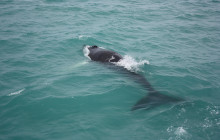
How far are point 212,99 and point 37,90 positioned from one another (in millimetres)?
11620

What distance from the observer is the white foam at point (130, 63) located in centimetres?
1620

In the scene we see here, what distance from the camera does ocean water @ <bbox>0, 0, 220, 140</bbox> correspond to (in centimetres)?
1035

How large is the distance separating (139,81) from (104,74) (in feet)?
9.85

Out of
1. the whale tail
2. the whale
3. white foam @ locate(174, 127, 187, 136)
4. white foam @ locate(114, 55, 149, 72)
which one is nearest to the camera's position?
white foam @ locate(174, 127, 187, 136)

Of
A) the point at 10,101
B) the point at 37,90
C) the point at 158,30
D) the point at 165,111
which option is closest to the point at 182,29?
the point at 158,30

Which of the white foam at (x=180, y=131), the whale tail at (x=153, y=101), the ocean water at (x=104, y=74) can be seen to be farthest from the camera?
the whale tail at (x=153, y=101)

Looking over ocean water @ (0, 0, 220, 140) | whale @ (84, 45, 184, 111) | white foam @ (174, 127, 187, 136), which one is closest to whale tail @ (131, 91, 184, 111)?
whale @ (84, 45, 184, 111)

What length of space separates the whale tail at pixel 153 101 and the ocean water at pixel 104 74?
1.17 feet

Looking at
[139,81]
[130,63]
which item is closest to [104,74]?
[130,63]

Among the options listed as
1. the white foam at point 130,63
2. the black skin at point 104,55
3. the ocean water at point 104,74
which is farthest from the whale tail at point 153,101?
the black skin at point 104,55

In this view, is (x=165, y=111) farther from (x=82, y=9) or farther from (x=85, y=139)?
(x=82, y=9)

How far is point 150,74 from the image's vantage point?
15781 mm

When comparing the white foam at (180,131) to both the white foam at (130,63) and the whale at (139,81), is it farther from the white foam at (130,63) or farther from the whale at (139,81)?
the white foam at (130,63)

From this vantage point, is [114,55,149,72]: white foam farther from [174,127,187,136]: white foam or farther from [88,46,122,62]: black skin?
[174,127,187,136]: white foam
